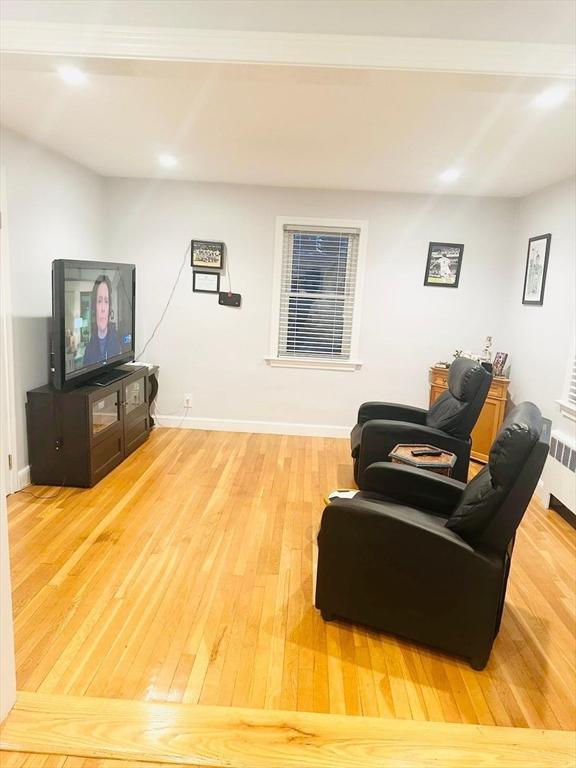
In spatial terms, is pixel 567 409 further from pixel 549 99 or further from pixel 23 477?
pixel 23 477

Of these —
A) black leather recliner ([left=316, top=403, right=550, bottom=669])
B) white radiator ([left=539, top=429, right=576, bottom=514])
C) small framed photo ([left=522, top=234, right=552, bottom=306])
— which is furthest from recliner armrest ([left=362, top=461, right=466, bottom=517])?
small framed photo ([left=522, top=234, right=552, bottom=306])

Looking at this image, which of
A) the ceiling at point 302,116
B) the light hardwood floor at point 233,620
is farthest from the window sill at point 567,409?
the ceiling at point 302,116

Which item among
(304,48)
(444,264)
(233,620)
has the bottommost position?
(233,620)

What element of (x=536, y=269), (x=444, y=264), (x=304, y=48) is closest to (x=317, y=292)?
(x=444, y=264)

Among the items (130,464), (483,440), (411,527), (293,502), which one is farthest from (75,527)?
(483,440)

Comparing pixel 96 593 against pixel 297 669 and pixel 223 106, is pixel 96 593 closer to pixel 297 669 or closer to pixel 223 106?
pixel 297 669

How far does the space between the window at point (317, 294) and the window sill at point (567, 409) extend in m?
1.97

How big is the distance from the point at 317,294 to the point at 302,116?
238 cm

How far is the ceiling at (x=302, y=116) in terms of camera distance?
5.87 ft

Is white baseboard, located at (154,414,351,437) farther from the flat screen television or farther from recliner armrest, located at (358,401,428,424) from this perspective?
recliner armrest, located at (358,401,428,424)

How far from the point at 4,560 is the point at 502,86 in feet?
7.80

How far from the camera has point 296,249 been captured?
5023 millimetres

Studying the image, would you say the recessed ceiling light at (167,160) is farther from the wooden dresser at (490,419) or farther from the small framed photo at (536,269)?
the wooden dresser at (490,419)

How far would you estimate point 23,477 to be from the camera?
3.63 m
